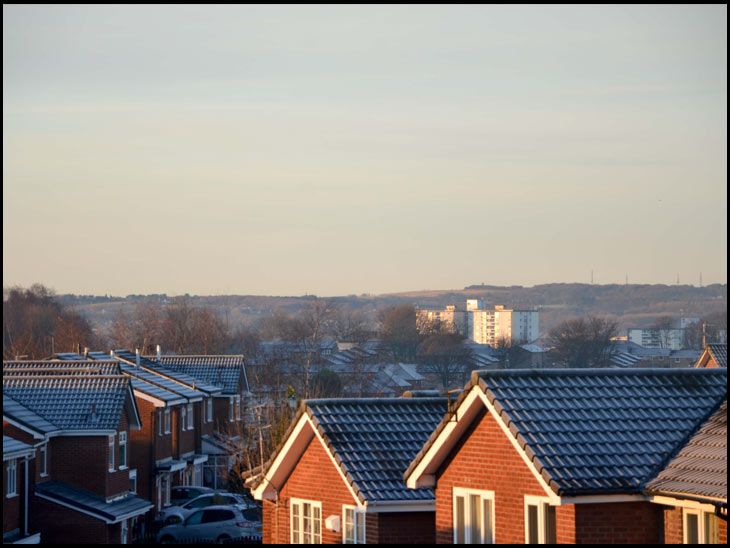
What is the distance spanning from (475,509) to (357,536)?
304cm

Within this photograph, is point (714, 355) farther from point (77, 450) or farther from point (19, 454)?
point (19, 454)

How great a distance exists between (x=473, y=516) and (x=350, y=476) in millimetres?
Result: 2837

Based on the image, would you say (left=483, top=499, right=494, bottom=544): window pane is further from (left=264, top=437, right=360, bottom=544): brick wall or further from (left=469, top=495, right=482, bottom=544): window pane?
(left=264, top=437, right=360, bottom=544): brick wall

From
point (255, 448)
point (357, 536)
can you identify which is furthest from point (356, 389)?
point (357, 536)

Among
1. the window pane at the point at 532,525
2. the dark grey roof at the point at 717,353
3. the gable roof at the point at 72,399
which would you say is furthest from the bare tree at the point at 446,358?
the window pane at the point at 532,525

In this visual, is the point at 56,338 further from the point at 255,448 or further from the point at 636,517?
the point at 636,517

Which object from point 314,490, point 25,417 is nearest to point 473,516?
point 314,490

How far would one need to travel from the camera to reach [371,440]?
18266 millimetres

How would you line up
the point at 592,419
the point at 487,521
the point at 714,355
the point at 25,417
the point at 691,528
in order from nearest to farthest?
the point at 691,528, the point at 592,419, the point at 487,521, the point at 25,417, the point at 714,355

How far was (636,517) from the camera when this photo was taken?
1335cm

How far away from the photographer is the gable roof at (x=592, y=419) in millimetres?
13398

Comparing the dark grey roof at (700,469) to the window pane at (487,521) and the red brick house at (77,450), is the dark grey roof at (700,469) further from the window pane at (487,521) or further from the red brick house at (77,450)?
the red brick house at (77,450)

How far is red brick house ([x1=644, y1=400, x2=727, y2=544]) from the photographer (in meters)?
12.5

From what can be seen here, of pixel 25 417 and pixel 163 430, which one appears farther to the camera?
pixel 163 430
